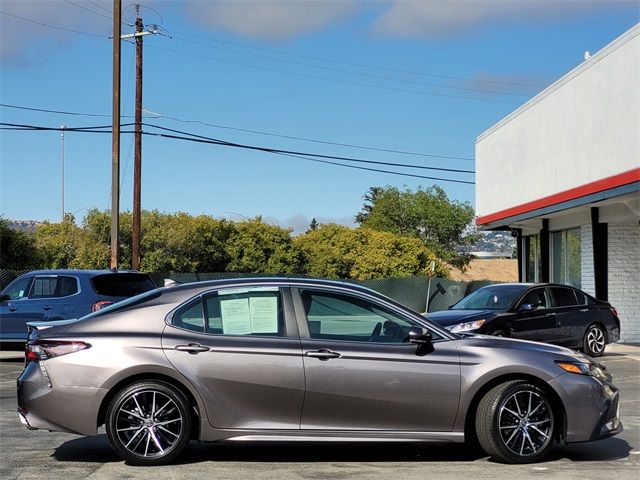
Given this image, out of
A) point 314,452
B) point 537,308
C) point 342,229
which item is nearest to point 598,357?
point 537,308

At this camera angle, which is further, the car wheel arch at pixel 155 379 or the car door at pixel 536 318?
the car door at pixel 536 318

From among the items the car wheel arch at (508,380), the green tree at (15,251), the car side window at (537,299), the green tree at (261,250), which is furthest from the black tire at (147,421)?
the green tree at (261,250)

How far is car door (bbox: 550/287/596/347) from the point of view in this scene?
17.6m

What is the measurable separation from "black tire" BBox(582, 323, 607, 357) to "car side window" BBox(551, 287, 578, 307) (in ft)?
2.14

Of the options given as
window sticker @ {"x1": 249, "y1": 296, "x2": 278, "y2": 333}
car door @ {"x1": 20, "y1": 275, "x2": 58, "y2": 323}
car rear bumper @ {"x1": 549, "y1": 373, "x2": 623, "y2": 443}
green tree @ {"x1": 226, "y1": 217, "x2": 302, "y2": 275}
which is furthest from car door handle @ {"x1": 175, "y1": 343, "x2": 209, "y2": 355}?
green tree @ {"x1": 226, "y1": 217, "x2": 302, "y2": 275}

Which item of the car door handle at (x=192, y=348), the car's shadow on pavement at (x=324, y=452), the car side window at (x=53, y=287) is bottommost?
the car's shadow on pavement at (x=324, y=452)

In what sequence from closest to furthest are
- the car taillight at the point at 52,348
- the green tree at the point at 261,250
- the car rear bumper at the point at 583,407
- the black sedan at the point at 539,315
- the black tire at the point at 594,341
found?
the car taillight at the point at 52,348 < the car rear bumper at the point at 583,407 < the black sedan at the point at 539,315 < the black tire at the point at 594,341 < the green tree at the point at 261,250

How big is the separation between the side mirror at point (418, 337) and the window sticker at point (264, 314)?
112cm

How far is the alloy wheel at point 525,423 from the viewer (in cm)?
736

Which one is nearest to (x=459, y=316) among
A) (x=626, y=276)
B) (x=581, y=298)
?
(x=581, y=298)

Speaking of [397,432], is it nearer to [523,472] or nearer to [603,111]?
[523,472]

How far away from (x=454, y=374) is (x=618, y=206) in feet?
51.3

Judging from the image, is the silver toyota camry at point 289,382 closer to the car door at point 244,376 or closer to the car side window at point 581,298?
the car door at point 244,376

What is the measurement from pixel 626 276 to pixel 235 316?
56.2ft
